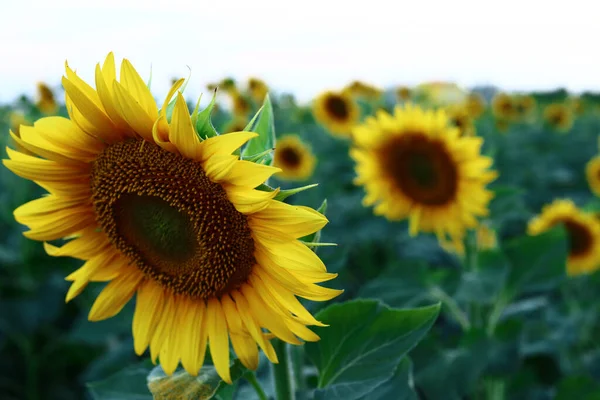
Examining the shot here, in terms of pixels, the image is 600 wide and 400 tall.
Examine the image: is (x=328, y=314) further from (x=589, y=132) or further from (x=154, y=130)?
(x=589, y=132)

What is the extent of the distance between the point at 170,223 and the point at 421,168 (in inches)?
77.6

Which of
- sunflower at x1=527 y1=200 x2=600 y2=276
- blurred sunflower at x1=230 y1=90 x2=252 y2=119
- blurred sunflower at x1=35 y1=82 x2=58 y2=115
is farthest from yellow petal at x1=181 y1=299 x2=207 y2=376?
blurred sunflower at x1=230 y1=90 x2=252 y2=119

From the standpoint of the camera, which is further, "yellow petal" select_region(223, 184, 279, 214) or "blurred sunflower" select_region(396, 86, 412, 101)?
"blurred sunflower" select_region(396, 86, 412, 101)

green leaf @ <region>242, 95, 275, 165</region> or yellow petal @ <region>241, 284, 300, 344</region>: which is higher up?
green leaf @ <region>242, 95, 275, 165</region>

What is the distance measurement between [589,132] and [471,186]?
10458 mm

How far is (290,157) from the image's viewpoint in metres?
5.99

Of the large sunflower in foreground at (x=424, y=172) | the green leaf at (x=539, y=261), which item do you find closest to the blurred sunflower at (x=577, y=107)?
the large sunflower in foreground at (x=424, y=172)

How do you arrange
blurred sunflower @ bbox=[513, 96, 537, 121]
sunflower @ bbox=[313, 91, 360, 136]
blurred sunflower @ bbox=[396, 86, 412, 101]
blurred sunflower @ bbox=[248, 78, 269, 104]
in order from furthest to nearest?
blurred sunflower @ bbox=[513, 96, 537, 121] → blurred sunflower @ bbox=[396, 86, 412, 101] → blurred sunflower @ bbox=[248, 78, 269, 104] → sunflower @ bbox=[313, 91, 360, 136]

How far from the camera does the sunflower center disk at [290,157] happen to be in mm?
5957

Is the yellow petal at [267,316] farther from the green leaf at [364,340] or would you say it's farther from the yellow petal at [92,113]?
the yellow petal at [92,113]

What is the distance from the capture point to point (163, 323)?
1.33 m

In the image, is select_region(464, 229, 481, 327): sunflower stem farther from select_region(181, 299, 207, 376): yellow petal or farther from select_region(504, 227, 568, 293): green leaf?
select_region(181, 299, 207, 376): yellow petal

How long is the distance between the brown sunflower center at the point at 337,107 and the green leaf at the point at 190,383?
6340mm

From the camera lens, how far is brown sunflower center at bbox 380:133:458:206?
120 inches
